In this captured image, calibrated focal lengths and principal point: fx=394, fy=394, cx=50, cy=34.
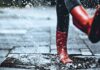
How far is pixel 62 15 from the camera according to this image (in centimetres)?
421

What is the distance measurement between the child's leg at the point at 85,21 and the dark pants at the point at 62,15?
2.80ft

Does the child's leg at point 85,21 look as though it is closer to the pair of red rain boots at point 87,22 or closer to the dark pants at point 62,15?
the pair of red rain boots at point 87,22

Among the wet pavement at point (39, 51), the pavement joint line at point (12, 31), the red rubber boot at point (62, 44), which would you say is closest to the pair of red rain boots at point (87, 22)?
the wet pavement at point (39, 51)

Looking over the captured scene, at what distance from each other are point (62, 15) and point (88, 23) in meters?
1.17

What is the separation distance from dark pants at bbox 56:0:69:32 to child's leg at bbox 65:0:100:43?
85cm

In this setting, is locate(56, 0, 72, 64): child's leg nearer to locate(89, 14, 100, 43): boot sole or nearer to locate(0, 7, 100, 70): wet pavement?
locate(0, 7, 100, 70): wet pavement

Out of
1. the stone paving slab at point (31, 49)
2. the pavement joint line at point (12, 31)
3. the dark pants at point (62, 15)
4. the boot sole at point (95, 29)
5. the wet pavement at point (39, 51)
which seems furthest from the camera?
the pavement joint line at point (12, 31)

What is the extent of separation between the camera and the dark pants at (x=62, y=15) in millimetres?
4156

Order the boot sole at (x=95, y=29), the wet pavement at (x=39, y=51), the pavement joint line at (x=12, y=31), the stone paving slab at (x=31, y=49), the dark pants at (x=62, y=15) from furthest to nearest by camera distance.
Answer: the pavement joint line at (x=12, y=31)
the stone paving slab at (x=31, y=49)
the dark pants at (x=62, y=15)
the wet pavement at (x=39, y=51)
the boot sole at (x=95, y=29)

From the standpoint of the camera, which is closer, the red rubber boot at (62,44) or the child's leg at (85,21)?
the child's leg at (85,21)

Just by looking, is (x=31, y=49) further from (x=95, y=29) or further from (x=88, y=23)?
(x=95, y=29)

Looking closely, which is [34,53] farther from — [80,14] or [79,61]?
[80,14]

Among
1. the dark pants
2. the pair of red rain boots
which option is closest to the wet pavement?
the dark pants

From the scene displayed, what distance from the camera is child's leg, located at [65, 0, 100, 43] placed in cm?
288
